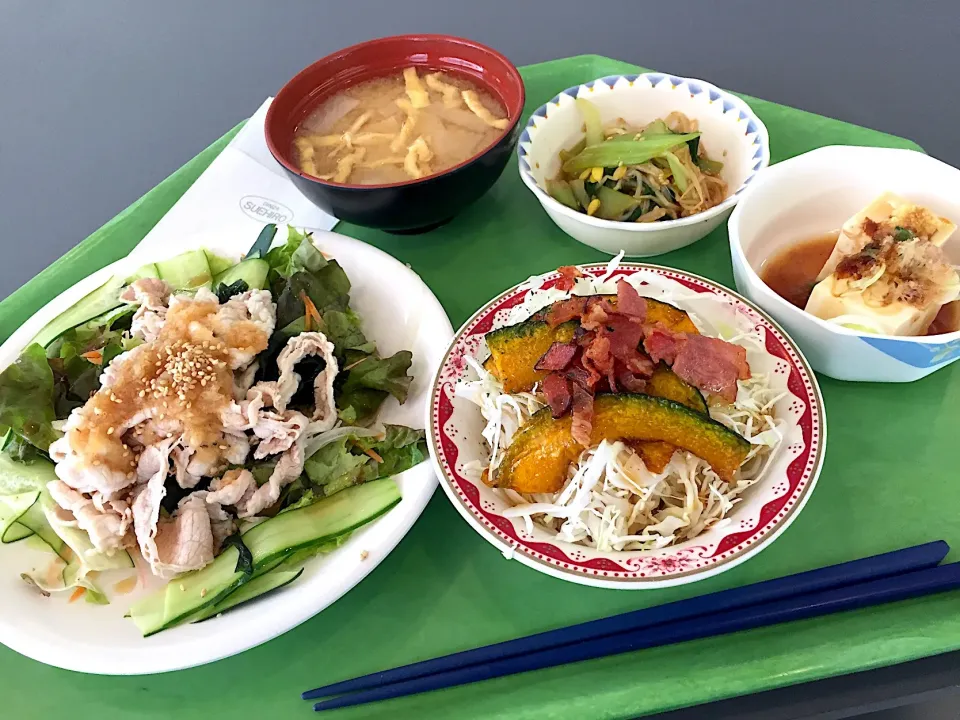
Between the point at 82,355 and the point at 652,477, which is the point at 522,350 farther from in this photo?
the point at 82,355

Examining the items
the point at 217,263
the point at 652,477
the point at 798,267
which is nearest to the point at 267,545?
the point at 652,477

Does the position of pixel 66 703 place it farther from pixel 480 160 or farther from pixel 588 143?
pixel 588 143

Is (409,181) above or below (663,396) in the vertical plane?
above

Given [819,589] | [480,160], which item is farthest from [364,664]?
[480,160]

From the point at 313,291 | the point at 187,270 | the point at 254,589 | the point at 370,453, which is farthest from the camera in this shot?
the point at 187,270

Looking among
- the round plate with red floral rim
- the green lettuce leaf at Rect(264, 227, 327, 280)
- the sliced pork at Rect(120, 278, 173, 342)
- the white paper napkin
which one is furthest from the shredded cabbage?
the white paper napkin

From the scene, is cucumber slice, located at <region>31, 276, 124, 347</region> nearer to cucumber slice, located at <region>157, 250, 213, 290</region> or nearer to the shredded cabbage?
cucumber slice, located at <region>157, 250, 213, 290</region>

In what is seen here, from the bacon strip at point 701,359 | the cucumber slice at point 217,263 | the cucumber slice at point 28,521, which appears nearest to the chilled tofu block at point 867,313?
the bacon strip at point 701,359
